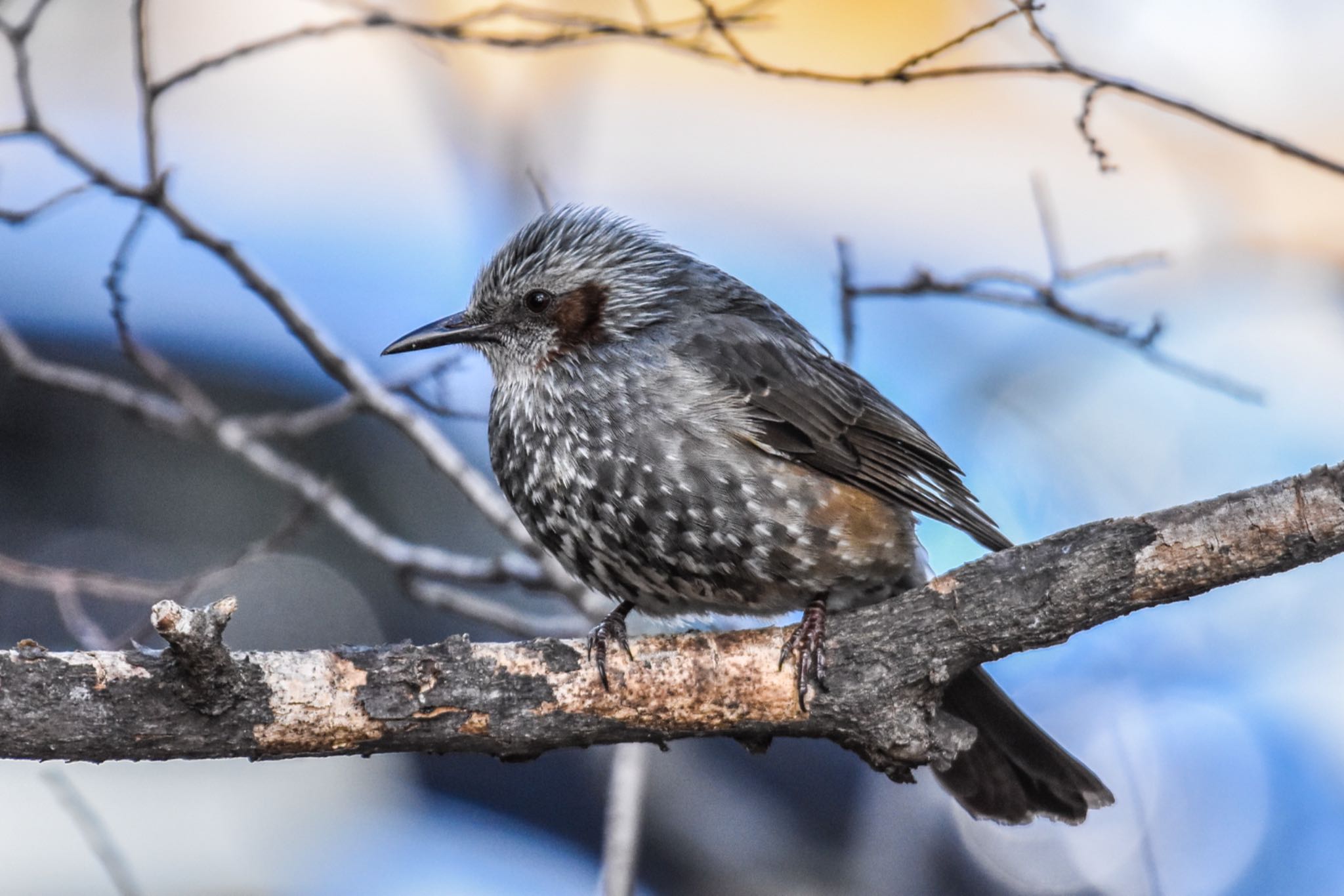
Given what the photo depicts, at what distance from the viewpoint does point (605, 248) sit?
4.14 meters

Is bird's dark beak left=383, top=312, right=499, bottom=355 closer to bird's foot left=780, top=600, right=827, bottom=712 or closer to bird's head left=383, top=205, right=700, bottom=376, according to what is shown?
bird's head left=383, top=205, right=700, bottom=376

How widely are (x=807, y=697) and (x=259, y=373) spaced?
354 cm

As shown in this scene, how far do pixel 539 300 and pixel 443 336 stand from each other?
1.02 feet

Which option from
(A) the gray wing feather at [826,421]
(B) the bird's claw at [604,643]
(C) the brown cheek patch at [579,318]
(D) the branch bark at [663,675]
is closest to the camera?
(D) the branch bark at [663,675]

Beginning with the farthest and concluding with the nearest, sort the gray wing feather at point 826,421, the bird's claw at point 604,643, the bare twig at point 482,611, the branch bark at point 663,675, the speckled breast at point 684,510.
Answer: the bare twig at point 482,611 → the gray wing feather at point 826,421 → the speckled breast at point 684,510 → the bird's claw at point 604,643 → the branch bark at point 663,675

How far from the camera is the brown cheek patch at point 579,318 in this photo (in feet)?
13.1

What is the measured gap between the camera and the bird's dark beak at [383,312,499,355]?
13.3ft

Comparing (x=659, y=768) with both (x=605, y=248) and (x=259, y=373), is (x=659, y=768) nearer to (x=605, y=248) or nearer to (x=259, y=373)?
(x=605, y=248)

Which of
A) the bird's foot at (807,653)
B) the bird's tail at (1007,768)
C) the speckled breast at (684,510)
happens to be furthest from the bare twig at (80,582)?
the bird's tail at (1007,768)

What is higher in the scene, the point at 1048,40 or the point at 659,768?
the point at 1048,40

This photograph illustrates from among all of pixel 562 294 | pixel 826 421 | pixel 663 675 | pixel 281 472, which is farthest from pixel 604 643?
pixel 281 472

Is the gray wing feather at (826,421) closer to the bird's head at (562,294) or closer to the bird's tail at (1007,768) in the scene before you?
the bird's head at (562,294)

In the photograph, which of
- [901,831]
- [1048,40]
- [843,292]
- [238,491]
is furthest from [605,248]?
[238,491]

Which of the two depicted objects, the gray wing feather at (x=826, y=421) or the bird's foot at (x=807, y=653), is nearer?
the bird's foot at (x=807, y=653)
